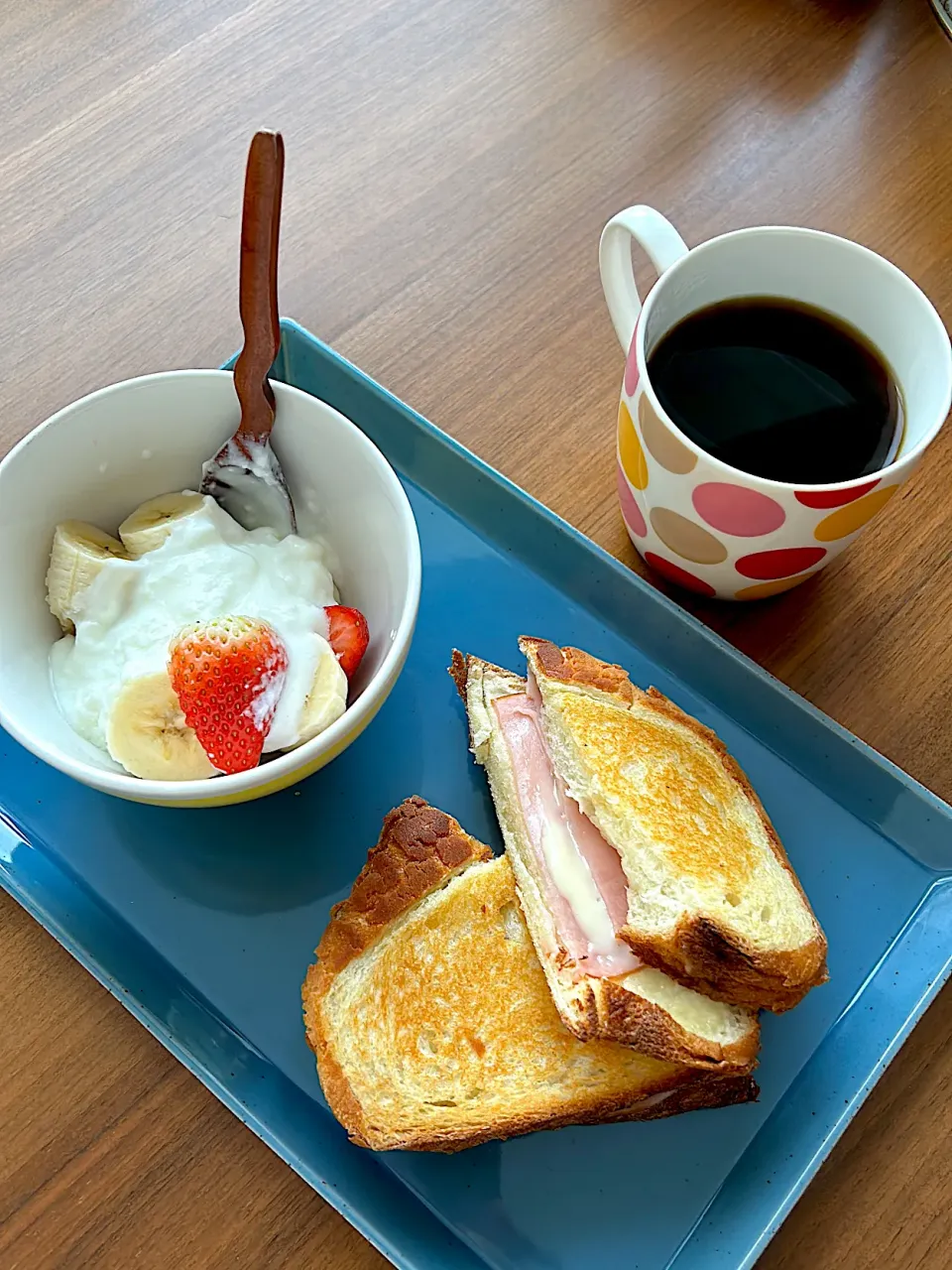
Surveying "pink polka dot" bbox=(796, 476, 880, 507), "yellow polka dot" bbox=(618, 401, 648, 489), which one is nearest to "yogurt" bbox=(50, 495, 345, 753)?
"yellow polka dot" bbox=(618, 401, 648, 489)

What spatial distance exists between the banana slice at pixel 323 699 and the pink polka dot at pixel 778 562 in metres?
0.44

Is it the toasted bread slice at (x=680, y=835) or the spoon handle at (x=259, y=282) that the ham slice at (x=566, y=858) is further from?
the spoon handle at (x=259, y=282)

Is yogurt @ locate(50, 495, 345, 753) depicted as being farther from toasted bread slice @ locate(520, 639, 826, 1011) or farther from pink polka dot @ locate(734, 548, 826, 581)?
pink polka dot @ locate(734, 548, 826, 581)

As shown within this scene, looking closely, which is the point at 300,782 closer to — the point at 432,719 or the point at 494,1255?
the point at 432,719

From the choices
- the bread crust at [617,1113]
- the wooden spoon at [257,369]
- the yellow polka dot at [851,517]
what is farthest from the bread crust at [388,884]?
the yellow polka dot at [851,517]

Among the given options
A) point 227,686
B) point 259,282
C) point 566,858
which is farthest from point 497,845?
point 259,282

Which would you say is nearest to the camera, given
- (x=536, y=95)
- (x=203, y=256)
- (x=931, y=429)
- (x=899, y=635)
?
(x=931, y=429)

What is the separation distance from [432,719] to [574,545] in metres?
0.25

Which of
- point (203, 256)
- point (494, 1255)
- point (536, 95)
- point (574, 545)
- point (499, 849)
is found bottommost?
point (494, 1255)

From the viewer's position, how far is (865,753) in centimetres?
120

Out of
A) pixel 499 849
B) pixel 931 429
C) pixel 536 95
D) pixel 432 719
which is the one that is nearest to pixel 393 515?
pixel 432 719

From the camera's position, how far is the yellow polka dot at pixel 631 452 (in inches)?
45.1

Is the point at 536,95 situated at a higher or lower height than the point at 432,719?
higher

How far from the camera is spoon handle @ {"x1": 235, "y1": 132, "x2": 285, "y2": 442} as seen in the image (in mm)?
955
